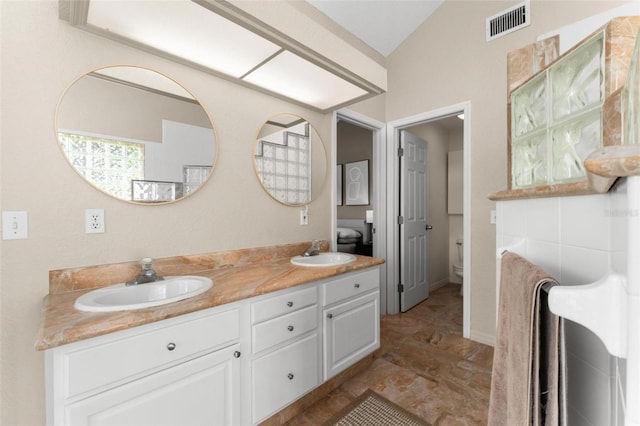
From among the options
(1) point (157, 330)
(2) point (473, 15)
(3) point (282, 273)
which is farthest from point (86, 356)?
(2) point (473, 15)

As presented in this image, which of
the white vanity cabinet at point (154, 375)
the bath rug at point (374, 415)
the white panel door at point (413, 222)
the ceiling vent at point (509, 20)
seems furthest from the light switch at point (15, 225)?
the ceiling vent at point (509, 20)

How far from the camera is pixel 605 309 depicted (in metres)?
0.33

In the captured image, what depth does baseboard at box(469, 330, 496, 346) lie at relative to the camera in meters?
2.35

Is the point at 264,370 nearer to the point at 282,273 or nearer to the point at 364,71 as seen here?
the point at 282,273

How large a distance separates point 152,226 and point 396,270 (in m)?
2.46

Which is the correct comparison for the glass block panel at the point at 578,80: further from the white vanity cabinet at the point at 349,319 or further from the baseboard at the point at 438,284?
the baseboard at the point at 438,284

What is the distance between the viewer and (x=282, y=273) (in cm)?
165

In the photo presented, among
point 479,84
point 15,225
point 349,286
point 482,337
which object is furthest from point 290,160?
point 482,337

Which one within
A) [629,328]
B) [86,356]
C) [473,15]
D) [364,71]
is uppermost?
[473,15]

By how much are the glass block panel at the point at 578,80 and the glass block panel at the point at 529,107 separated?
0.05 m

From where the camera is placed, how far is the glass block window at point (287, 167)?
6.79 ft

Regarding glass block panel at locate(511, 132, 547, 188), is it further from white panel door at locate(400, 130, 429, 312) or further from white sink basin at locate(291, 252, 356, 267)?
white panel door at locate(400, 130, 429, 312)

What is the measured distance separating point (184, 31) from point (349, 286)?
5.71ft

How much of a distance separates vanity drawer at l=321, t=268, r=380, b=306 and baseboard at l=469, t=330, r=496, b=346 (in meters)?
1.15
